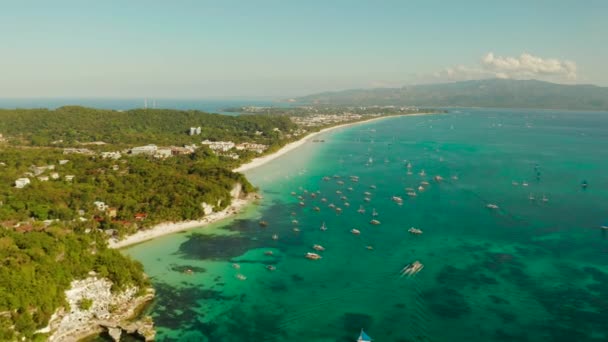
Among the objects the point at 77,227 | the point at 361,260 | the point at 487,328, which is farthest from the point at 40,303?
the point at 487,328

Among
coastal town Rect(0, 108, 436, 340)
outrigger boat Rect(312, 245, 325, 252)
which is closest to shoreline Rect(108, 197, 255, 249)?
coastal town Rect(0, 108, 436, 340)

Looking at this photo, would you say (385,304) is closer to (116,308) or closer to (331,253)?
(331,253)

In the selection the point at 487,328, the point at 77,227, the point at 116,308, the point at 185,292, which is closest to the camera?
the point at 487,328

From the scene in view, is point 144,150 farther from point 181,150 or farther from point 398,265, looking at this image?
point 398,265

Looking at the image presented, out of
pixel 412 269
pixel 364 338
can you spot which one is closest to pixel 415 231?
pixel 412 269

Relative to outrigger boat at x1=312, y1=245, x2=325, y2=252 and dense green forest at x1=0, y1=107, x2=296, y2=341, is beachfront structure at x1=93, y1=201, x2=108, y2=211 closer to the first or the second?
dense green forest at x1=0, y1=107, x2=296, y2=341

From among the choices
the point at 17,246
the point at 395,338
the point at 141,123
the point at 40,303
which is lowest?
the point at 395,338

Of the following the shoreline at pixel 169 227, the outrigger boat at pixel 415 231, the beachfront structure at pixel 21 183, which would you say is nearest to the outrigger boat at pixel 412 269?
the outrigger boat at pixel 415 231
